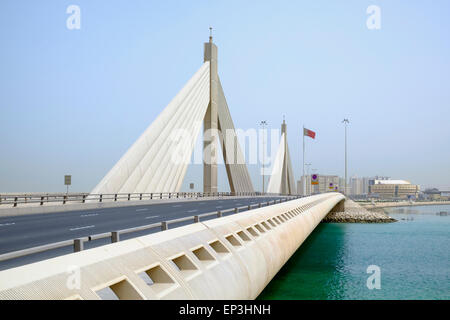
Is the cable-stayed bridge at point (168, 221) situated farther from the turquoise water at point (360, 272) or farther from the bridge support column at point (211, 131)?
the turquoise water at point (360, 272)

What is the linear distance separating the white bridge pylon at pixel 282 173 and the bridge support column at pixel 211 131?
26544 millimetres

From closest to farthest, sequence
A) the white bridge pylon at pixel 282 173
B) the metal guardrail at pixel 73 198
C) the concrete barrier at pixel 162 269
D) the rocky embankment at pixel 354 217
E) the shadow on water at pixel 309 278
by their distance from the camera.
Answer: the concrete barrier at pixel 162 269, the shadow on water at pixel 309 278, the metal guardrail at pixel 73 198, the rocky embankment at pixel 354 217, the white bridge pylon at pixel 282 173

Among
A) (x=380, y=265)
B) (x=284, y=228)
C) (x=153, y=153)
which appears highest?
(x=153, y=153)

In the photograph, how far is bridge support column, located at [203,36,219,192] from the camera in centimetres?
5841

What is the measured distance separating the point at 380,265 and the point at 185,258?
2358 cm

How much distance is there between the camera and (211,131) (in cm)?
5856

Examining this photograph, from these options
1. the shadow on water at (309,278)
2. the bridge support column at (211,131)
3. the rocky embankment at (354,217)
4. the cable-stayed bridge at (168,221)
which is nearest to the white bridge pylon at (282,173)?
the rocky embankment at (354,217)

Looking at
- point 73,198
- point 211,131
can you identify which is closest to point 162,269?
point 73,198

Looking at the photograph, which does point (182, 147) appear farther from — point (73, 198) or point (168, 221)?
point (168, 221)

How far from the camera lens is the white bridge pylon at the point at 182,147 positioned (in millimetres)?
37031

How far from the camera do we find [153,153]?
128 feet

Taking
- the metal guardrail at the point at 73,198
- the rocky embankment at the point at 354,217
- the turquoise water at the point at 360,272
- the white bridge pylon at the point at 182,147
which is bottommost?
the rocky embankment at the point at 354,217
